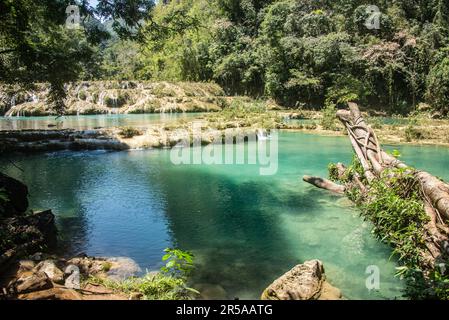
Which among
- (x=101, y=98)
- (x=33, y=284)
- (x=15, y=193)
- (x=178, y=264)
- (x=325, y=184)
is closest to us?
(x=33, y=284)

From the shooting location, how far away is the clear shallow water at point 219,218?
252 inches

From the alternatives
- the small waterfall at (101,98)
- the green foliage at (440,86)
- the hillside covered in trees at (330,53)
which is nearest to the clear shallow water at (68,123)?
the small waterfall at (101,98)

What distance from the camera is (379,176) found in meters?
8.20

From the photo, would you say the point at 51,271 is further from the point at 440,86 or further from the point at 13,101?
the point at 13,101

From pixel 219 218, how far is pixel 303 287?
13.6 feet

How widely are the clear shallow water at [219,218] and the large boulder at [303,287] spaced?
441 mm

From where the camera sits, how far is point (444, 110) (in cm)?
3098

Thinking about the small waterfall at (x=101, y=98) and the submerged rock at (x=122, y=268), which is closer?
the submerged rock at (x=122, y=268)

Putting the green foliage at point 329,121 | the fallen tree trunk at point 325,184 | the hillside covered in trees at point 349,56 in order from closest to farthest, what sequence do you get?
1. the fallen tree trunk at point 325,184
2. the green foliage at point 329,121
3. the hillside covered in trees at point 349,56

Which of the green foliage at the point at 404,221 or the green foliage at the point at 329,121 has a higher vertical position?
the green foliage at the point at 329,121

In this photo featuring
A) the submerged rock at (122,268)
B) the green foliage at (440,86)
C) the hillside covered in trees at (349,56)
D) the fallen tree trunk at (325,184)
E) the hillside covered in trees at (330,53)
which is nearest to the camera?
the submerged rock at (122,268)

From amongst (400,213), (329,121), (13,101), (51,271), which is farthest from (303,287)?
(13,101)

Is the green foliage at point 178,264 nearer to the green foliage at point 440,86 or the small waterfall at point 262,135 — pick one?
the small waterfall at point 262,135
